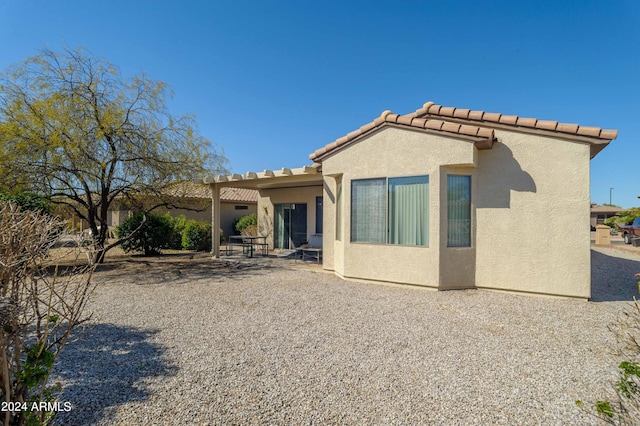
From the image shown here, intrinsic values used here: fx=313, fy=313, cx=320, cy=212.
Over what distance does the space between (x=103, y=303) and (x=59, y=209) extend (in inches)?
518

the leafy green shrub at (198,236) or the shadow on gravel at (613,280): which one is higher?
the leafy green shrub at (198,236)

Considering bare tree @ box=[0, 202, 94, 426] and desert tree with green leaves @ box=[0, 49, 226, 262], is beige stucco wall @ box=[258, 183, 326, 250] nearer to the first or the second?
desert tree with green leaves @ box=[0, 49, 226, 262]

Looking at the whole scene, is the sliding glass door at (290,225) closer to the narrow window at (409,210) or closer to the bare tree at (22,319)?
the narrow window at (409,210)

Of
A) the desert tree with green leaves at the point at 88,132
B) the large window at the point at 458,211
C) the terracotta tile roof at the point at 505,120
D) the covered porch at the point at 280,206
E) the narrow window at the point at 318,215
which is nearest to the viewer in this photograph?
the terracotta tile roof at the point at 505,120

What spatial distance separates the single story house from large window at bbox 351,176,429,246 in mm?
30

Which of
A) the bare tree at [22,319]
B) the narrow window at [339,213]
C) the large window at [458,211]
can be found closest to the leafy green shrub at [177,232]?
the narrow window at [339,213]

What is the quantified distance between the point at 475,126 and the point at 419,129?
167 cm

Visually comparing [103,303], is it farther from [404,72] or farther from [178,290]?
[404,72]

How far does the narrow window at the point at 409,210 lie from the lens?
895 centimetres

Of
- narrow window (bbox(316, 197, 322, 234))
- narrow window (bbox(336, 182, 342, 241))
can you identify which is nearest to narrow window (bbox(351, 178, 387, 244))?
narrow window (bbox(336, 182, 342, 241))

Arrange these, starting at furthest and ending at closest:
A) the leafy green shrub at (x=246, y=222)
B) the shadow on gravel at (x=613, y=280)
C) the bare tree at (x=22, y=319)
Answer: the leafy green shrub at (x=246, y=222) → the shadow on gravel at (x=613, y=280) → the bare tree at (x=22, y=319)

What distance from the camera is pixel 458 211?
891 centimetres

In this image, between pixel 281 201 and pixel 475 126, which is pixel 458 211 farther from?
pixel 281 201

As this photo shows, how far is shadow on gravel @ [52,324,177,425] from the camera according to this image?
333 cm
